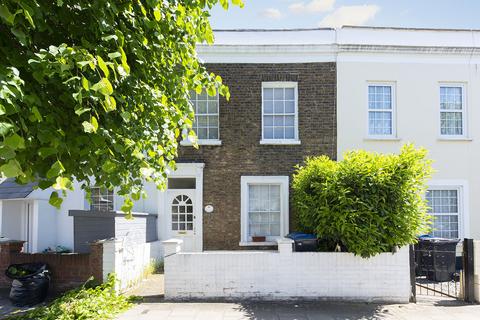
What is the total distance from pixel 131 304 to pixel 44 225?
6.04 m

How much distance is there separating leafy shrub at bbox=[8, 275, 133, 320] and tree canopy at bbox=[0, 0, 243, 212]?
322 centimetres

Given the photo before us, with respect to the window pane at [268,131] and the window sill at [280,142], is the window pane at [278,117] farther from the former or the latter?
the window sill at [280,142]

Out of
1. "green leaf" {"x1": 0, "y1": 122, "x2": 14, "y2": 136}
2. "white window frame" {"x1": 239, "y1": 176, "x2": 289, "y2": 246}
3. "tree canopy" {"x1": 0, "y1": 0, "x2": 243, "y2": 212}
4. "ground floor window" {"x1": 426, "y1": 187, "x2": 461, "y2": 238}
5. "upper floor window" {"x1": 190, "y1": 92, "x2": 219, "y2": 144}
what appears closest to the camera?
"green leaf" {"x1": 0, "y1": 122, "x2": 14, "y2": 136}

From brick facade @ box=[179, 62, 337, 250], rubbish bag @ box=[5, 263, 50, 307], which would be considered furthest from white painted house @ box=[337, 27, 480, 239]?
Answer: rubbish bag @ box=[5, 263, 50, 307]

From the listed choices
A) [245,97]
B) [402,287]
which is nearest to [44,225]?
[245,97]

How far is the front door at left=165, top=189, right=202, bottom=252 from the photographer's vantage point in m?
13.0

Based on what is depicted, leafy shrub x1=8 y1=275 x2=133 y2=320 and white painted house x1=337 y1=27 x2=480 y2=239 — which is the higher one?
white painted house x1=337 y1=27 x2=480 y2=239

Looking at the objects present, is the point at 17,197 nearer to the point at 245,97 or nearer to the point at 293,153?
the point at 245,97

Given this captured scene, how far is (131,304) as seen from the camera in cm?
837

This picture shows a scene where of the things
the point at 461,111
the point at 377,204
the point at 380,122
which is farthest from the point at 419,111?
the point at 377,204

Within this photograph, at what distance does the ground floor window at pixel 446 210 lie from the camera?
43.4ft

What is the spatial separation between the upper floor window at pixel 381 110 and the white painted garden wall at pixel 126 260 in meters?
7.56

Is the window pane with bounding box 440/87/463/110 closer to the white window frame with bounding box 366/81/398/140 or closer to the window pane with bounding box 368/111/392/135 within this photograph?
the white window frame with bounding box 366/81/398/140

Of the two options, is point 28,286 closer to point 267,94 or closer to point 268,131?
point 268,131
